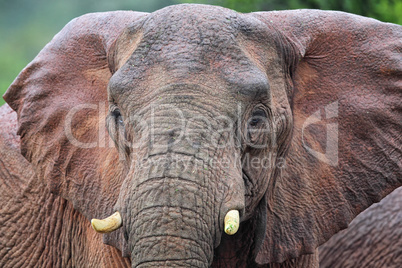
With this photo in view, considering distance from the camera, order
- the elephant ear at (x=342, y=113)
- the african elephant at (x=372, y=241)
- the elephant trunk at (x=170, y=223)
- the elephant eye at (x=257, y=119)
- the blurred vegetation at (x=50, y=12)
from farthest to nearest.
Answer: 1. the blurred vegetation at (x=50, y=12)
2. the african elephant at (x=372, y=241)
3. the elephant ear at (x=342, y=113)
4. the elephant eye at (x=257, y=119)
5. the elephant trunk at (x=170, y=223)

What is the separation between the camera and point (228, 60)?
359 centimetres

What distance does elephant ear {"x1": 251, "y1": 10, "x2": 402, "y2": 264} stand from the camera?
4.11 meters

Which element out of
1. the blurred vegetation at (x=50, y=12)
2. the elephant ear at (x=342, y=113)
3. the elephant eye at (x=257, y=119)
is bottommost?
the blurred vegetation at (x=50, y=12)

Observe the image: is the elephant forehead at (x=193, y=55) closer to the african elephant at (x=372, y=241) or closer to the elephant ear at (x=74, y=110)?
the elephant ear at (x=74, y=110)

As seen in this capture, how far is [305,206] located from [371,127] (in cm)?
51

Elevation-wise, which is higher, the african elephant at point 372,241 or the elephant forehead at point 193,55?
the elephant forehead at point 193,55

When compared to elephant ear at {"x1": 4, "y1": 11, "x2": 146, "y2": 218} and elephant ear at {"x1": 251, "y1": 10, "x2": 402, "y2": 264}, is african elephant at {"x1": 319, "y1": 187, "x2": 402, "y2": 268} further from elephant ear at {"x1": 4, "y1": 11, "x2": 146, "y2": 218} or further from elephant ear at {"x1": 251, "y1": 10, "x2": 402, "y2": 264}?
elephant ear at {"x1": 4, "y1": 11, "x2": 146, "y2": 218}

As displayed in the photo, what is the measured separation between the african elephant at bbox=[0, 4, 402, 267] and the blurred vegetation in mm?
4487

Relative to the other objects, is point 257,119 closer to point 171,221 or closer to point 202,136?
point 202,136

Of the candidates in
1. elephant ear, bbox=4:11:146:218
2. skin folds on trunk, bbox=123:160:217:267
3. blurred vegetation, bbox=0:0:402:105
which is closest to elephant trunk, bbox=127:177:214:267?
skin folds on trunk, bbox=123:160:217:267

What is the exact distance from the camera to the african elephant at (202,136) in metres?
3.31

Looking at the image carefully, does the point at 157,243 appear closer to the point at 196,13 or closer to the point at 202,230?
the point at 202,230

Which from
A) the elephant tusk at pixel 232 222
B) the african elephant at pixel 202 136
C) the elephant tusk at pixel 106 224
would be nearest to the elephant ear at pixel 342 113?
the african elephant at pixel 202 136

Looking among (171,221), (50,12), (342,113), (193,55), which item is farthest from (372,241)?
(50,12)
